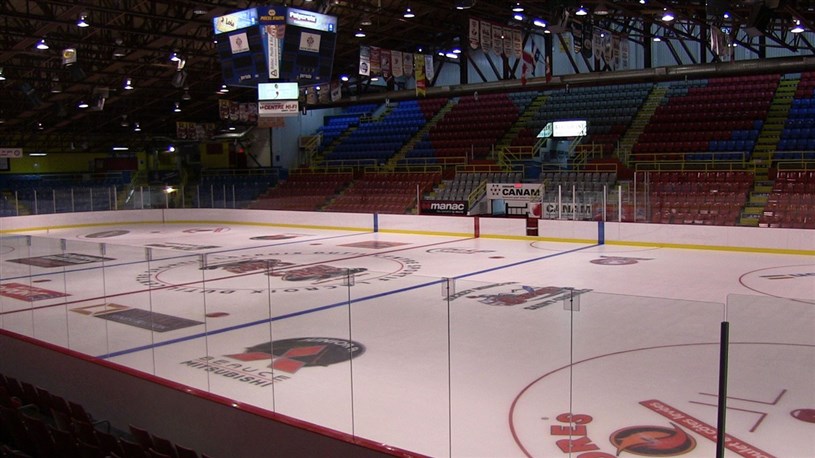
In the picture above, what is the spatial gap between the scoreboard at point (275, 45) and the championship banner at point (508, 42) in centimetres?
472

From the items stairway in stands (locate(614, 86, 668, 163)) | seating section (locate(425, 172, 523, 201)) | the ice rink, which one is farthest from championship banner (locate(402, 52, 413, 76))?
the ice rink

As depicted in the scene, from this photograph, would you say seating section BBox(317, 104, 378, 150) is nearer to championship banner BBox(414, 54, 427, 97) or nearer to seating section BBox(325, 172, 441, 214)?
seating section BBox(325, 172, 441, 214)

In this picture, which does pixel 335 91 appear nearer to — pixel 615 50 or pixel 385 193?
pixel 385 193

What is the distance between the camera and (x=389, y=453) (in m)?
4.49

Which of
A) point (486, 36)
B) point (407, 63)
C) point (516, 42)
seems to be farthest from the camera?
point (407, 63)

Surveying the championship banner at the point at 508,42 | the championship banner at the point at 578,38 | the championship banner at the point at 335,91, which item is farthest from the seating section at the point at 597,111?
the championship banner at the point at 508,42

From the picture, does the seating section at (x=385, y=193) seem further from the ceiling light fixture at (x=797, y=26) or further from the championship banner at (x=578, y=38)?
the ceiling light fixture at (x=797, y=26)

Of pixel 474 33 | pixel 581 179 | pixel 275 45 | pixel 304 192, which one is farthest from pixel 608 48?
pixel 304 192

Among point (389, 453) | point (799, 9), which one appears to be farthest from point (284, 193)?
point (389, 453)

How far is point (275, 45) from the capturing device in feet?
56.7

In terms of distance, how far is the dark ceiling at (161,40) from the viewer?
68.8 feet

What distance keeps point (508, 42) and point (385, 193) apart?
768 centimetres

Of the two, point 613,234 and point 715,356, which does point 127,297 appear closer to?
point 715,356

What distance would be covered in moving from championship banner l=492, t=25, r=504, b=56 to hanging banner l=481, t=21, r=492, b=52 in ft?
0.56
